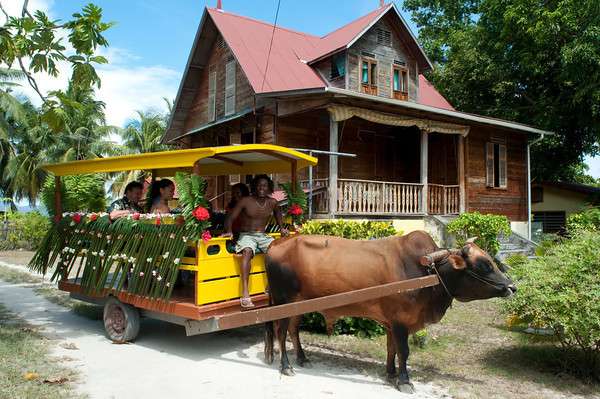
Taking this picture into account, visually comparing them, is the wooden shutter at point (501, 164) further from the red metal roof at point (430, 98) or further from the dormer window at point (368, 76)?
the dormer window at point (368, 76)

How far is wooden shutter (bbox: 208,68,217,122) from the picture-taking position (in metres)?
17.5

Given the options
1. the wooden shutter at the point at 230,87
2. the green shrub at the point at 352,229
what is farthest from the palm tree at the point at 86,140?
the green shrub at the point at 352,229

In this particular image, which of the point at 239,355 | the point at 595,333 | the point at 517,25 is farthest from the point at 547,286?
the point at 517,25

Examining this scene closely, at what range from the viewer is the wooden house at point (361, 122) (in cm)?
1360

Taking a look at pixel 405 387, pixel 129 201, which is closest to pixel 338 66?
pixel 129 201

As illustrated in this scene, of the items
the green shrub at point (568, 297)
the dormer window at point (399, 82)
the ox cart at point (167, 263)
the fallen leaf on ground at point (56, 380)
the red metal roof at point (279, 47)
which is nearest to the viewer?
the green shrub at point (568, 297)

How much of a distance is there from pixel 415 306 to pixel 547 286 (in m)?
1.45

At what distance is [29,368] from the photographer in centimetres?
530

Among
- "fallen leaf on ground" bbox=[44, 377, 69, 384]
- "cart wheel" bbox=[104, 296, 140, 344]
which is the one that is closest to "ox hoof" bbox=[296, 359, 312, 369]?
"cart wheel" bbox=[104, 296, 140, 344]

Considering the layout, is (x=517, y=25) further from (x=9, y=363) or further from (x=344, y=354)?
(x=9, y=363)

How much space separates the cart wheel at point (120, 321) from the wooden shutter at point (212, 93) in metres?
11.6

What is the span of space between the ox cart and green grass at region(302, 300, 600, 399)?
1283mm

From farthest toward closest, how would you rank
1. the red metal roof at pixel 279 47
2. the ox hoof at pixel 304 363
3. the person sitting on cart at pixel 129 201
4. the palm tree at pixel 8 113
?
the palm tree at pixel 8 113 → the red metal roof at pixel 279 47 → the person sitting on cart at pixel 129 201 → the ox hoof at pixel 304 363

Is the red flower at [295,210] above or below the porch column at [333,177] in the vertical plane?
below
